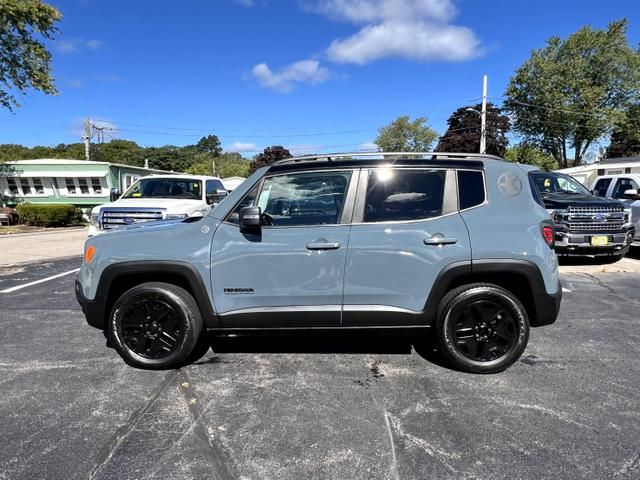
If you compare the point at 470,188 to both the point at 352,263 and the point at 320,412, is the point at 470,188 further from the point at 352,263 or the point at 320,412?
the point at 320,412

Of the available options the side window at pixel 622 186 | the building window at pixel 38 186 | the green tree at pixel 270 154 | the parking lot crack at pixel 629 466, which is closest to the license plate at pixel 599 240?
the side window at pixel 622 186

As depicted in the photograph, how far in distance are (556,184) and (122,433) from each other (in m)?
10.7

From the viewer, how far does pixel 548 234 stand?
142 inches

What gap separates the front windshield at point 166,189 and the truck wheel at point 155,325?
244 inches

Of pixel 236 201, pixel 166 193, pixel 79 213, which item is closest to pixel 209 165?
pixel 79 213

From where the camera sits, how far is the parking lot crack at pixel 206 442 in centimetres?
250

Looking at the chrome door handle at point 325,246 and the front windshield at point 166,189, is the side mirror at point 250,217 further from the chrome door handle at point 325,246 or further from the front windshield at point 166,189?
the front windshield at point 166,189

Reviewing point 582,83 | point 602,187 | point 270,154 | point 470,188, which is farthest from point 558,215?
point 270,154

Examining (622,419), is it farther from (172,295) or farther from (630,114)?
(630,114)

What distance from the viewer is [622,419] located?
3.01m

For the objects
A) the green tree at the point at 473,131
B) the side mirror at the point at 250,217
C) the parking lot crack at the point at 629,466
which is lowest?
the parking lot crack at the point at 629,466

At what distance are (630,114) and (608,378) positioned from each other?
44.8 metres

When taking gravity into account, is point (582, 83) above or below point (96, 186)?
above

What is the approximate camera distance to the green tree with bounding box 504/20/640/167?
120ft
